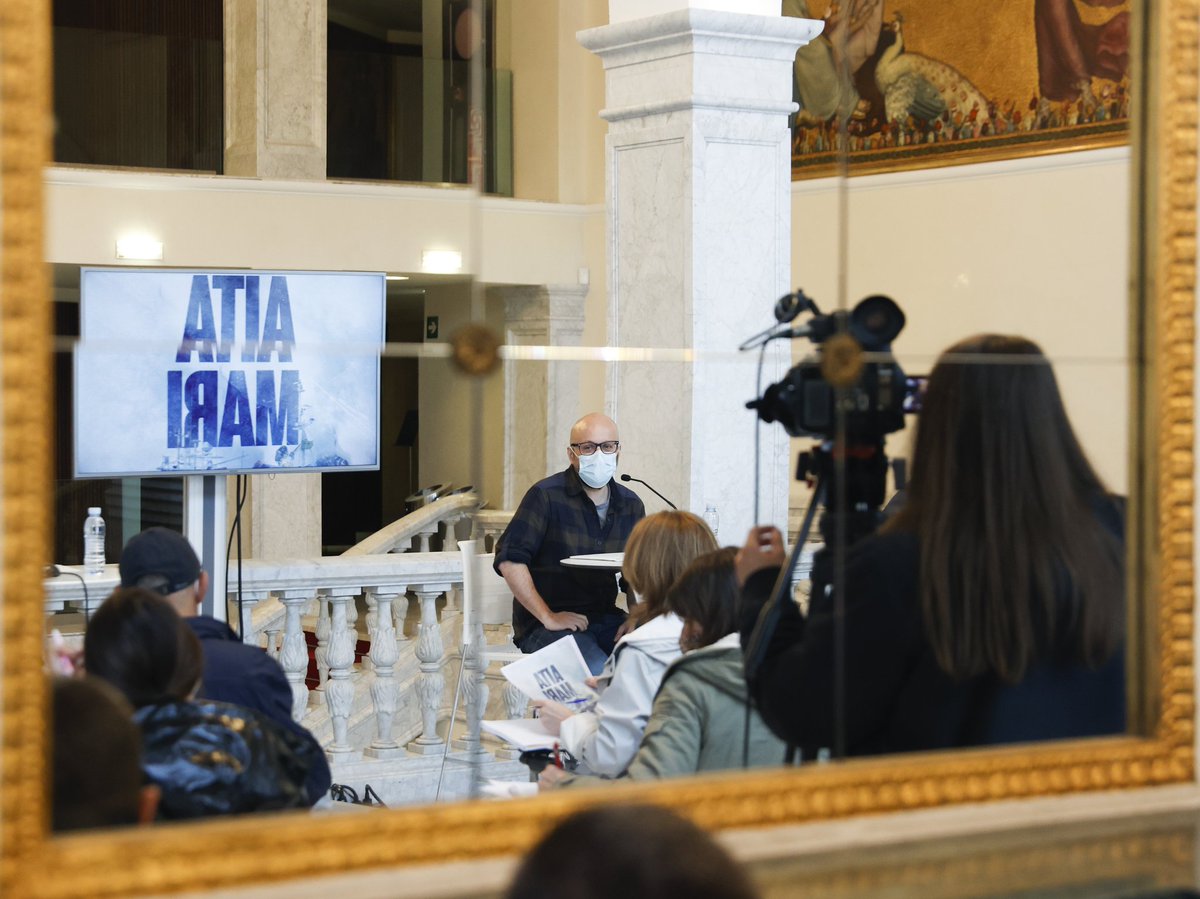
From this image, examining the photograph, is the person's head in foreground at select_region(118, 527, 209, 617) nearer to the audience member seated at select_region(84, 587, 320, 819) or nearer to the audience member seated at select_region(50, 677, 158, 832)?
the audience member seated at select_region(84, 587, 320, 819)

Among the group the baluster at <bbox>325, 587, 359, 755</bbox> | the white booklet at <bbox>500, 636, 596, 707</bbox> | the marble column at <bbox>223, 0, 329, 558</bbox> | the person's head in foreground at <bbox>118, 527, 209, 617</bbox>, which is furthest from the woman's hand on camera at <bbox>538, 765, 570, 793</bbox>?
the marble column at <bbox>223, 0, 329, 558</bbox>

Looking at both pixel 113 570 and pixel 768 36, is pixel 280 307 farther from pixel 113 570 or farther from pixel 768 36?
pixel 768 36

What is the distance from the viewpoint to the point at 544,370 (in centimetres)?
1357

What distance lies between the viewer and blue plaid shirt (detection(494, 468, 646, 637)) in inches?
269

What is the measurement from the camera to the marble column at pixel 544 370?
9.80 m

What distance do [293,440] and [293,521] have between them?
977 centimetres

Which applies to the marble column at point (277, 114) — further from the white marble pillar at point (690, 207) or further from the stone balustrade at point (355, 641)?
the stone balustrade at point (355, 641)

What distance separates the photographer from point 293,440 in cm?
499

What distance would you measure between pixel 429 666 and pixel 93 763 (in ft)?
16.4

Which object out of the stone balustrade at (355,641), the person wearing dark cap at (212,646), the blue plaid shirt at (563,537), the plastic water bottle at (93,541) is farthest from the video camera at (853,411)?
the blue plaid shirt at (563,537)

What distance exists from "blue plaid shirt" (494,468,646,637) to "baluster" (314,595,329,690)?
0.74 m

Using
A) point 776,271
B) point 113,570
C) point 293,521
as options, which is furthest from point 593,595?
point 293,521

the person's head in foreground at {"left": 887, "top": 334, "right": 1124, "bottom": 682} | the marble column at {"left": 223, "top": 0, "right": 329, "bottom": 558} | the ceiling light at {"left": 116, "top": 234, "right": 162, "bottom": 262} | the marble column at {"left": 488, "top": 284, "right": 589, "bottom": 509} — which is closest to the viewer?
the person's head in foreground at {"left": 887, "top": 334, "right": 1124, "bottom": 682}

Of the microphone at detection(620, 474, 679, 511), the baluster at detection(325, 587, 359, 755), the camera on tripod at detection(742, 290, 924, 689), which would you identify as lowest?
the baluster at detection(325, 587, 359, 755)
